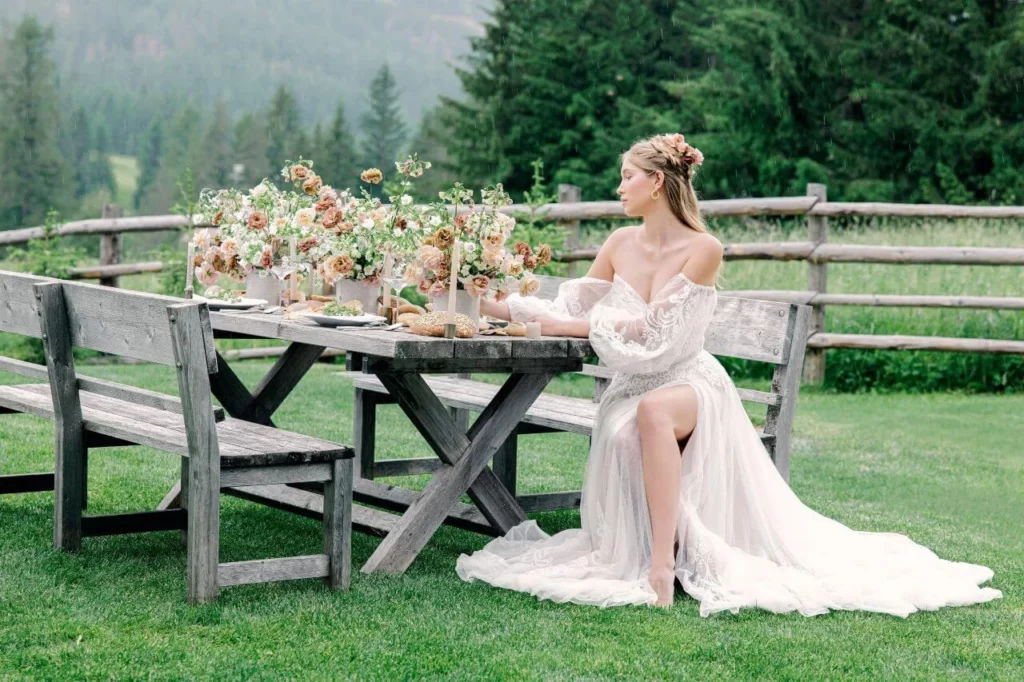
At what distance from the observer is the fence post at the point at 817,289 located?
424 inches

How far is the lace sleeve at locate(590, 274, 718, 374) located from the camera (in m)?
4.49

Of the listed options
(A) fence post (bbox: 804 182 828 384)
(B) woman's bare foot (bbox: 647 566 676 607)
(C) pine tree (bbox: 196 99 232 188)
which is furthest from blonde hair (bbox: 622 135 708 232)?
(C) pine tree (bbox: 196 99 232 188)

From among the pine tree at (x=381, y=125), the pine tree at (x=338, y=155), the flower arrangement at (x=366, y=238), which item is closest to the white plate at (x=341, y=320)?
the flower arrangement at (x=366, y=238)

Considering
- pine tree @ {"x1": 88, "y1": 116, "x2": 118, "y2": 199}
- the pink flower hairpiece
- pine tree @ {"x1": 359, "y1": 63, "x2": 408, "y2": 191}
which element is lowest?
pine tree @ {"x1": 88, "y1": 116, "x2": 118, "y2": 199}

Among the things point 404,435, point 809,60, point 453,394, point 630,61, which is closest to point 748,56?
point 809,60

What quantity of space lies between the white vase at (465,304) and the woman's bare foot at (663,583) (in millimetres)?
998

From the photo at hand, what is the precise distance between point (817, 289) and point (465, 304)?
6.84 meters

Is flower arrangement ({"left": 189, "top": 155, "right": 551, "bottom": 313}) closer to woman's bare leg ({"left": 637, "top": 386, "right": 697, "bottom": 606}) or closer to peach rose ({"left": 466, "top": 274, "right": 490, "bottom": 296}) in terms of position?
peach rose ({"left": 466, "top": 274, "right": 490, "bottom": 296})

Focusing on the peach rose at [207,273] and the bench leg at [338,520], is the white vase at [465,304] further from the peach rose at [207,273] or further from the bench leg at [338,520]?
the peach rose at [207,273]

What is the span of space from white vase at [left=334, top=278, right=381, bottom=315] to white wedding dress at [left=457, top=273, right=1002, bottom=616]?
59 cm

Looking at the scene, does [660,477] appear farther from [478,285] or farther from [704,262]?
[478,285]

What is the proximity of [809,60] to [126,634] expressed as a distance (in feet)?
75.3

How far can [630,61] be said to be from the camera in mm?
30156

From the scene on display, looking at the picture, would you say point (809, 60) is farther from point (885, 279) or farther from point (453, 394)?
point (453, 394)
